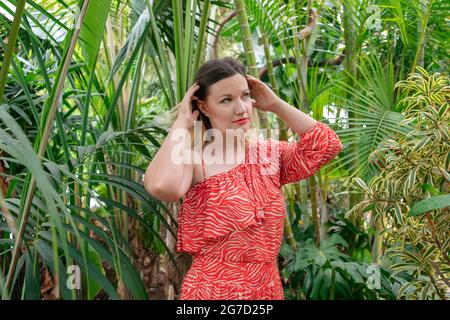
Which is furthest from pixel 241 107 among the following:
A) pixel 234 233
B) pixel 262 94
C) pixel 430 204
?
pixel 430 204

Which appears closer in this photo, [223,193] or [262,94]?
[223,193]

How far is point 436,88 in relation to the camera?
180 cm

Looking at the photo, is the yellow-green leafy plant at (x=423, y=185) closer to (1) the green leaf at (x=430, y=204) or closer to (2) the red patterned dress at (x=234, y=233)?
(1) the green leaf at (x=430, y=204)

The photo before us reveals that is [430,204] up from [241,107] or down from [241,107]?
down

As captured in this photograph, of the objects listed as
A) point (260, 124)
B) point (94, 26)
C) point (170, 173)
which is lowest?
point (170, 173)

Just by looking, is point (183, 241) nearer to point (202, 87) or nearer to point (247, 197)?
point (247, 197)

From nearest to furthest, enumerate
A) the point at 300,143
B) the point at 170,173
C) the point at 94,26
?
the point at 170,173 → the point at 300,143 → the point at 94,26

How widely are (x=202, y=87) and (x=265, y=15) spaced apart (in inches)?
33.9

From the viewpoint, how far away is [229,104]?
1447 mm

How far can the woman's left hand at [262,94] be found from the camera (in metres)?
1.59

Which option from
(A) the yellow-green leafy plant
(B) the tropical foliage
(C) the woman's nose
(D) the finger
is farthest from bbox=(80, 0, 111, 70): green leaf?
(A) the yellow-green leafy plant

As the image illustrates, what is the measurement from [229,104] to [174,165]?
0.19 metres

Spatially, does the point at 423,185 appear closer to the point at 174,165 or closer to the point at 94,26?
the point at 174,165
